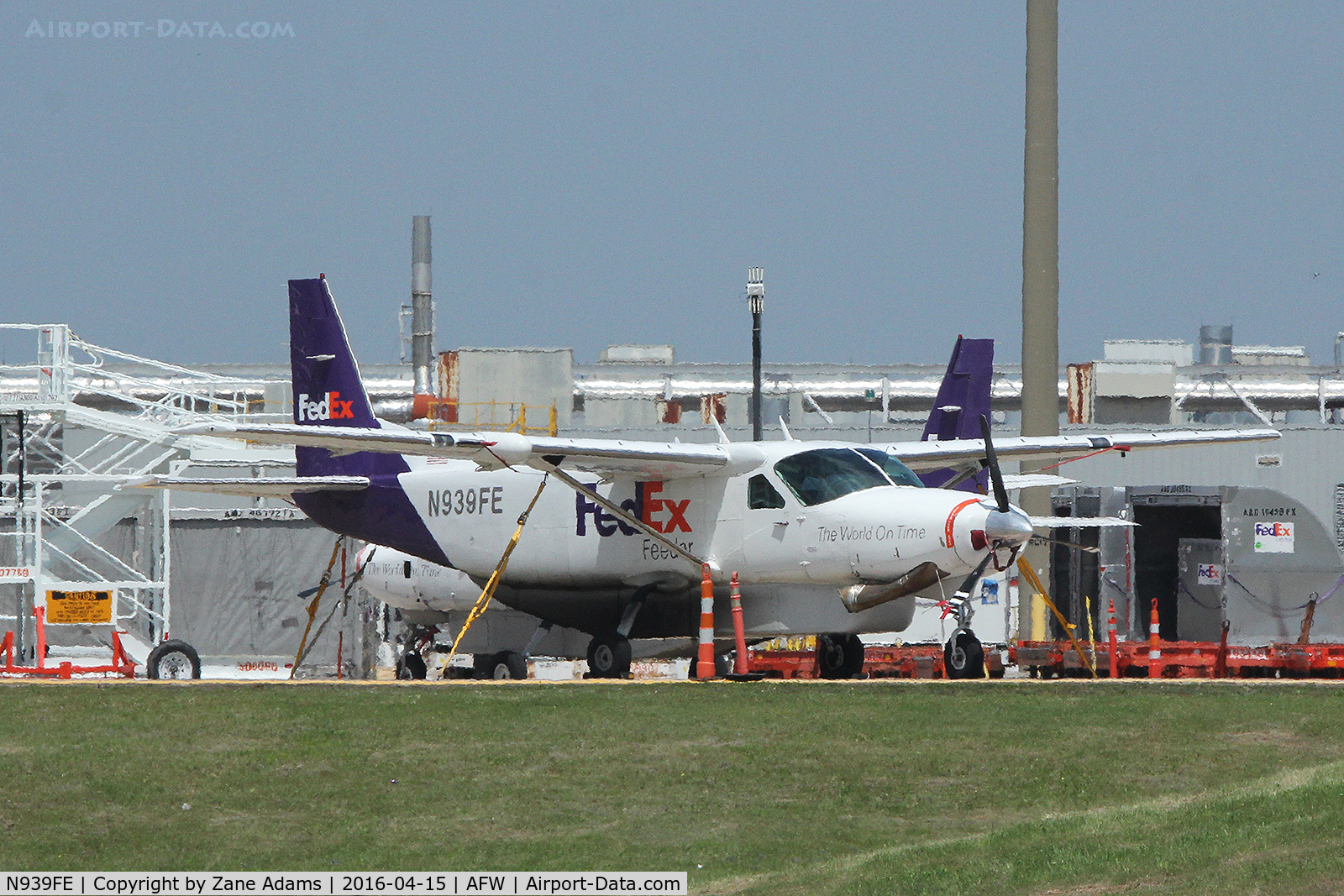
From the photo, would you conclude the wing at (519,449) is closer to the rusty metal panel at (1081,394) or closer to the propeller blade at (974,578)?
the propeller blade at (974,578)

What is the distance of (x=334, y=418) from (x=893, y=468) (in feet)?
29.4

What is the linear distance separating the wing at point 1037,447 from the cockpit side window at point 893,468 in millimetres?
2059

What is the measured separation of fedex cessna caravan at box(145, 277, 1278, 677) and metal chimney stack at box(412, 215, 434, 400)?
93.2ft

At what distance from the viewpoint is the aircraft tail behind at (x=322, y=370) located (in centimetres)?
2548

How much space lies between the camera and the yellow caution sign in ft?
77.6

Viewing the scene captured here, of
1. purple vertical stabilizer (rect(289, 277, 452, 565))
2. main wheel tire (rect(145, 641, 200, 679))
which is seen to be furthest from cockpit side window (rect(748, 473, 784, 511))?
main wheel tire (rect(145, 641, 200, 679))

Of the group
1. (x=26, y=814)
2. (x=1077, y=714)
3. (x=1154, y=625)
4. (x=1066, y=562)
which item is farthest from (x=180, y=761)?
(x=1066, y=562)

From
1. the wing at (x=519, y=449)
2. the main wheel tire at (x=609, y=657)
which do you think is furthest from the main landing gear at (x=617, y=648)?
the wing at (x=519, y=449)

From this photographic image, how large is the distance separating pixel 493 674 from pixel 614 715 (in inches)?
284

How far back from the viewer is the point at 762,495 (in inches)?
821

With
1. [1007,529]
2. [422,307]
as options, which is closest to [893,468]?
[1007,529]

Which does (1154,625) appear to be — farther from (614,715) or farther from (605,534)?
(614,715)

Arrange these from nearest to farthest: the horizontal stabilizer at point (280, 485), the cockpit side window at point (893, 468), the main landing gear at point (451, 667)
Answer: the cockpit side window at point (893, 468) < the main landing gear at point (451, 667) < the horizontal stabilizer at point (280, 485)

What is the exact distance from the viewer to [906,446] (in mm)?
23844
